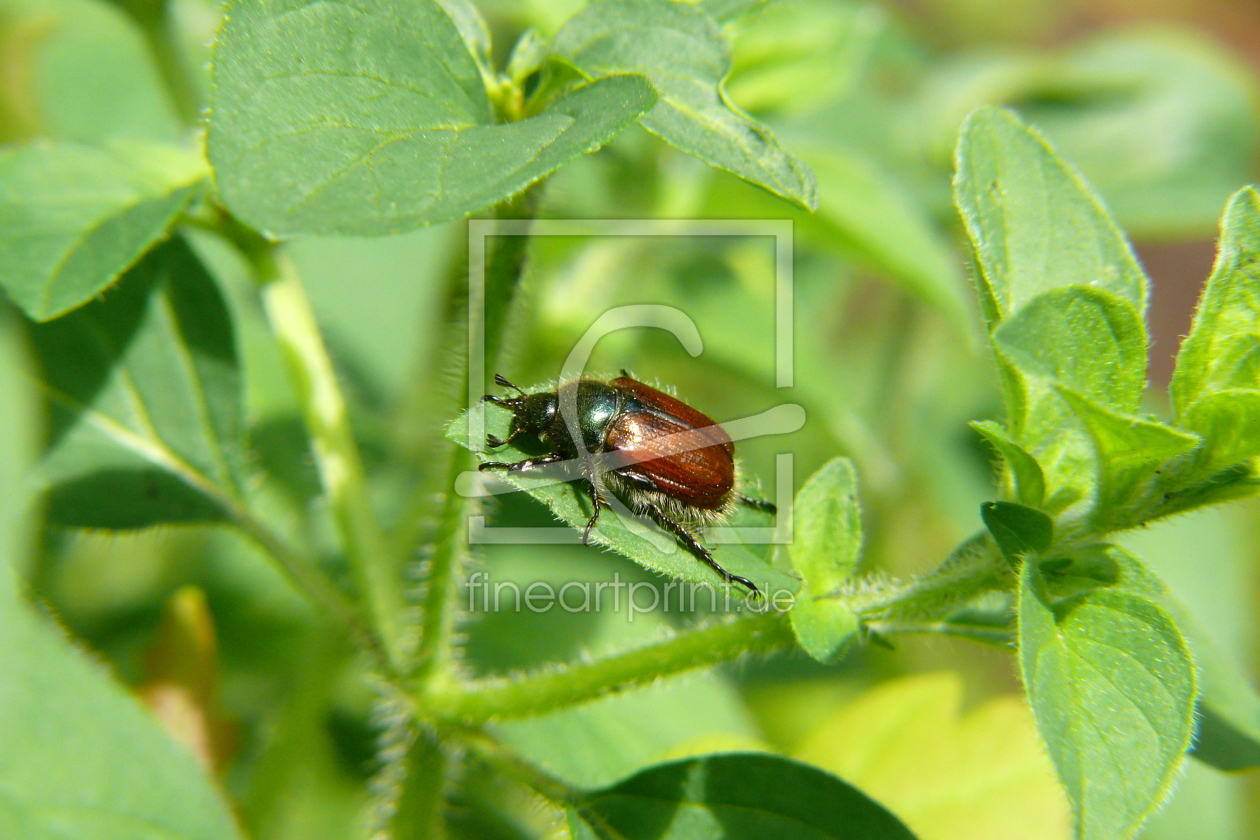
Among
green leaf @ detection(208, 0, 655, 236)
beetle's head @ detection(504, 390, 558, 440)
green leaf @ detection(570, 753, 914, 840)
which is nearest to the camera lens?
green leaf @ detection(208, 0, 655, 236)

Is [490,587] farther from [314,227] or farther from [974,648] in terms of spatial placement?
[974,648]

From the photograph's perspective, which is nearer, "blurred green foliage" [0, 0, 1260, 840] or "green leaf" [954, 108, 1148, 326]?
"green leaf" [954, 108, 1148, 326]

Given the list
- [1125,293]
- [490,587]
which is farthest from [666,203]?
[1125,293]

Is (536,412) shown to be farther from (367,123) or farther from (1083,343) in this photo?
(1083,343)

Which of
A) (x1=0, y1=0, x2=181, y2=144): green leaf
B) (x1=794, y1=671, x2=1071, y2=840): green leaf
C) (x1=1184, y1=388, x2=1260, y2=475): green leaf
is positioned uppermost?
(x1=0, y1=0, x2=181, y2=144): green leaf

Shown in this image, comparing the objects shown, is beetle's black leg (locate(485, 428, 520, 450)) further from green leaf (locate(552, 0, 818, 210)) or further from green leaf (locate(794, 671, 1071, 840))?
green leaf (locate(794, 671, 1071, 840))
